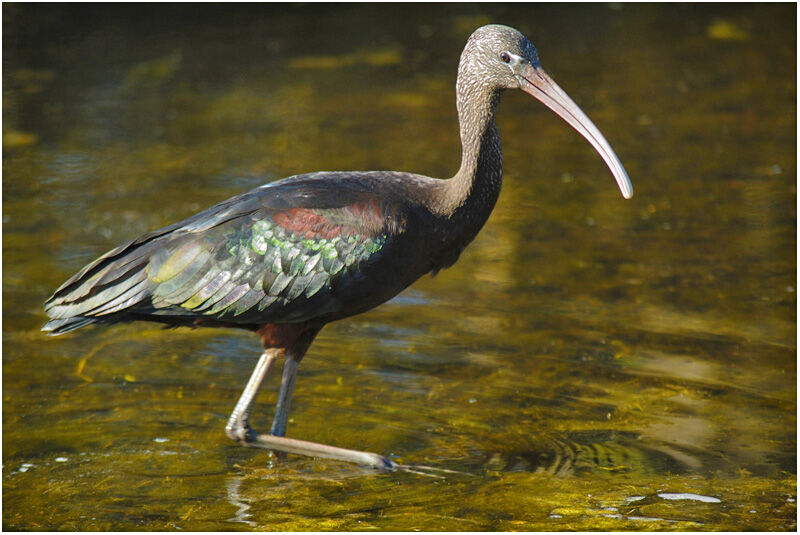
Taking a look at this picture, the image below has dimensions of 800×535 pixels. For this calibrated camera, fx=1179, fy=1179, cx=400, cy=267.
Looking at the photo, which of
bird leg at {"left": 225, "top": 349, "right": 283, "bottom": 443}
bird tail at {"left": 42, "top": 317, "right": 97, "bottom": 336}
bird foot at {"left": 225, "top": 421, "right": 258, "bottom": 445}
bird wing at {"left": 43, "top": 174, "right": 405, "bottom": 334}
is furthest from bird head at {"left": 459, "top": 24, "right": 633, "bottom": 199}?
bird tail at {"left": 42, "top": 317, "right": 97, "bottom": 336}

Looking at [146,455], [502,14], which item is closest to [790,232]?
[146,455]

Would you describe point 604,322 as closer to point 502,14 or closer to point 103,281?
point 103,281

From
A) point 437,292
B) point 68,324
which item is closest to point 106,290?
point 68,324

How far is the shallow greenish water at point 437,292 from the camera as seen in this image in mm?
5438

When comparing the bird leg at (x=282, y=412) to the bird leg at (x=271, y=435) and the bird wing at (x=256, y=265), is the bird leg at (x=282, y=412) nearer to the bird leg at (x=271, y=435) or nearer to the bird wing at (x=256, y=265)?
the bird leg at (x=271, y=435)

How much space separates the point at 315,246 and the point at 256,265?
290mm

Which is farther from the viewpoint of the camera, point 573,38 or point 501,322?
point 573,38

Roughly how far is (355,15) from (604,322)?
7.95 metres

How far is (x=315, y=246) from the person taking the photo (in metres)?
5.42

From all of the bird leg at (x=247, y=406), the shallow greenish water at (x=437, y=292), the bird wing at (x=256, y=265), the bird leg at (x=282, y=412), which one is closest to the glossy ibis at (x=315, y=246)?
the bird wing at (x=256, y=265)

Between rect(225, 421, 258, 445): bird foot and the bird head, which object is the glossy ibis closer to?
the bird head

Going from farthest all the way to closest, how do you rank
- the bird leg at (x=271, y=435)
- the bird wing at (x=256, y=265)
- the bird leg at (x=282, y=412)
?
the bird leg at (x=282, y=412)
the bird leg at (x=271, y=435)
the bird wing at (x=256, y=265)

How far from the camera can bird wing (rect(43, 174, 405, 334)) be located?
17.7 ft

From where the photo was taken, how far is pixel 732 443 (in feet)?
19.0
